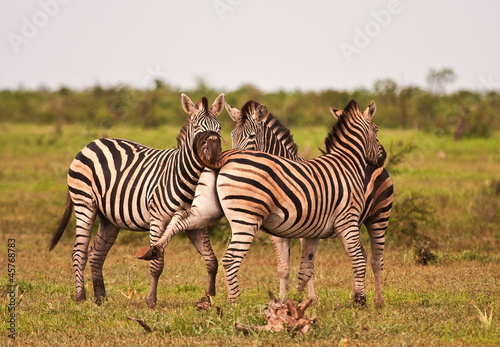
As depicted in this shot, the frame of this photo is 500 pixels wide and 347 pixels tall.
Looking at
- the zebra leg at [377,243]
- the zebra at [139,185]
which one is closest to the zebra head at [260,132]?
the zebra at [139,185]

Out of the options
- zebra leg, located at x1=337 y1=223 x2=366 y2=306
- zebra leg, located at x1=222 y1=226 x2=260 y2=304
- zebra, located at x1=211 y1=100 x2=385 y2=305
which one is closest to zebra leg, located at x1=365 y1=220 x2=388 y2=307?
zebra, located at x1=211 y1=100 x2=385 y2=305

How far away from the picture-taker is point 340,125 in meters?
7.61

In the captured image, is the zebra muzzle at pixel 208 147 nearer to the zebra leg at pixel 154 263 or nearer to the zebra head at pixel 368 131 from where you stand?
the zebra leg at pixel 154 263

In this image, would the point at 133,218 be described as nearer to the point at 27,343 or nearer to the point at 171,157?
the point at 171,157

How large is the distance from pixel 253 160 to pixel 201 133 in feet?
2.34

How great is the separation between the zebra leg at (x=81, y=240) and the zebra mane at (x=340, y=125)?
2.86m

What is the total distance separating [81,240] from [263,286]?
235 cm

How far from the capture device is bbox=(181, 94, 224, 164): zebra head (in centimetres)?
653

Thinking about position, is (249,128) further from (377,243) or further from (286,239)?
(377,243)

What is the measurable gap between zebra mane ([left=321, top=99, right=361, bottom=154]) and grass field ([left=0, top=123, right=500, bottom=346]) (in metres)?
1.74

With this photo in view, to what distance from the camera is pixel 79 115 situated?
3644cm

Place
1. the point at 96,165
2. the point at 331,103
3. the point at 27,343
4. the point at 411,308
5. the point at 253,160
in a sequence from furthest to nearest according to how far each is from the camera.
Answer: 1. the point at 331,103
2. the point at 96,165
3. the point at 411,308
4. the point at 253,160
5. the point at 27,343

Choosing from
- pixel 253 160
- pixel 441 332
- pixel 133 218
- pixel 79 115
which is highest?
pixel 79 115

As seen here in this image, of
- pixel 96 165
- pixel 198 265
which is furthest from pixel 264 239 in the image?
pixel 96 165
